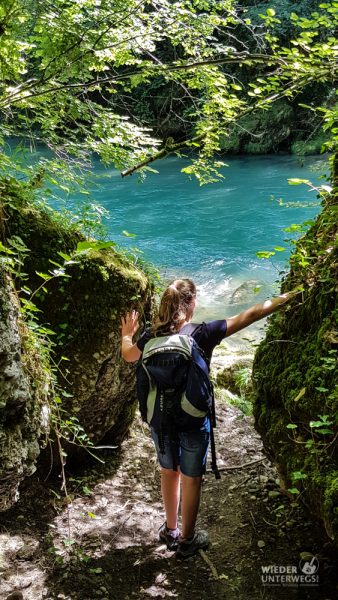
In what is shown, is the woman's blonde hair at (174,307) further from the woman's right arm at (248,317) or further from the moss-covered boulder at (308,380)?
the moss-covered boulder at (308,380)

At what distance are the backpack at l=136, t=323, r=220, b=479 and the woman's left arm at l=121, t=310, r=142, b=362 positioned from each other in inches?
8.0

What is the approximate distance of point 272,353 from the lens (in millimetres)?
3557

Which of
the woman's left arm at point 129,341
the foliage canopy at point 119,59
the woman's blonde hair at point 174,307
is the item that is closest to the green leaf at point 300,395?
the woman's blonde hair at point 174,307

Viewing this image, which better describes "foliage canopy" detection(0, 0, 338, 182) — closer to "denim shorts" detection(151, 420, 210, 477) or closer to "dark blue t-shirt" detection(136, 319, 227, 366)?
"dark blue t-shirt" detection(136, 319, 227, 366)

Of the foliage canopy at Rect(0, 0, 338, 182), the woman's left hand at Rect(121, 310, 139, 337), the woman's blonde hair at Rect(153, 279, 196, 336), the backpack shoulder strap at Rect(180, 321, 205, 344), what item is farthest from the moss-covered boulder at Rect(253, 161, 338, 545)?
the foliage canopy at Rect(0, 0, 338, 182)


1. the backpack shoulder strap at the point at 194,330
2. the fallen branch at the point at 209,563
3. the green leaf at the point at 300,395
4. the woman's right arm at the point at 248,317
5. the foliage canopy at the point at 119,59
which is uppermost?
the foliage canopy at the point at 119,59

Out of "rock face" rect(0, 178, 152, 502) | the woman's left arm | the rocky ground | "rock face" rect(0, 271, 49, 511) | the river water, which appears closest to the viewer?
"rock face" rect(0, 271, 49, 511)

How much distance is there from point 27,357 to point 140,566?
1.73m

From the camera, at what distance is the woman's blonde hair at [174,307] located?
312cm

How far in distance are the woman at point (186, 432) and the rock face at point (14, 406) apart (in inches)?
29.0

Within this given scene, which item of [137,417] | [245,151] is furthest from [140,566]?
[245,151]

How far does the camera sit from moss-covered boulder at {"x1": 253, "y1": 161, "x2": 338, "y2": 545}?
258cm

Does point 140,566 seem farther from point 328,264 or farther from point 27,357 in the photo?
point 328,264

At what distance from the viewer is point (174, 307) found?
313 centimetres
